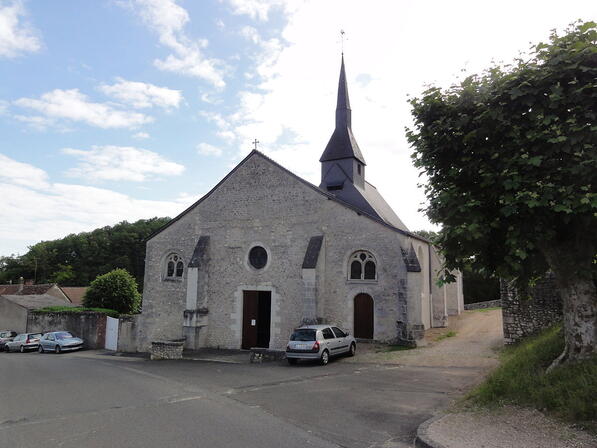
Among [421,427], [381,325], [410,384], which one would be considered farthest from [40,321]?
[421,427]

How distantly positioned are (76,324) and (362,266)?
2011cm

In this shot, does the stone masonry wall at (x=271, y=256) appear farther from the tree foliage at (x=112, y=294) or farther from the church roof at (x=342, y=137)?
the tree foliage at (x=112, y=294)

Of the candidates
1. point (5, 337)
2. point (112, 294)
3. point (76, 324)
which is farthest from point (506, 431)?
point (112, 294)

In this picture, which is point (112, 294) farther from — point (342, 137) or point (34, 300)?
point (342, 137)

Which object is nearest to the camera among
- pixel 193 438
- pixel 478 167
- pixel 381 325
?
pixel 193 438

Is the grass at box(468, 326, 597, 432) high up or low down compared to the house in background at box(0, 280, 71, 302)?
down

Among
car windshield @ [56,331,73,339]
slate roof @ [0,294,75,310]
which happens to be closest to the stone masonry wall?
car windshield @ [56,331,73,339]

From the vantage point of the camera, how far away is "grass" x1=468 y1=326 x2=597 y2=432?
563 centimetres

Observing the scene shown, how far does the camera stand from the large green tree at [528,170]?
20.4ft

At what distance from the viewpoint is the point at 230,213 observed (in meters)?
19.6

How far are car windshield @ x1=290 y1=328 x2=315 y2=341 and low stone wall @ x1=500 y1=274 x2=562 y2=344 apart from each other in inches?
256

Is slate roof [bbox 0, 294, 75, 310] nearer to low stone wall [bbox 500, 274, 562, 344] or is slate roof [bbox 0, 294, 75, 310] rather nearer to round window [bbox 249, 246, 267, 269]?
round window [bbox 249, 246, 267, 269]

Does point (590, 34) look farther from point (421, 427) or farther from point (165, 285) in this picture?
point (165, 285)

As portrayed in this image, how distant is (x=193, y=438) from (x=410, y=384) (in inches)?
218
